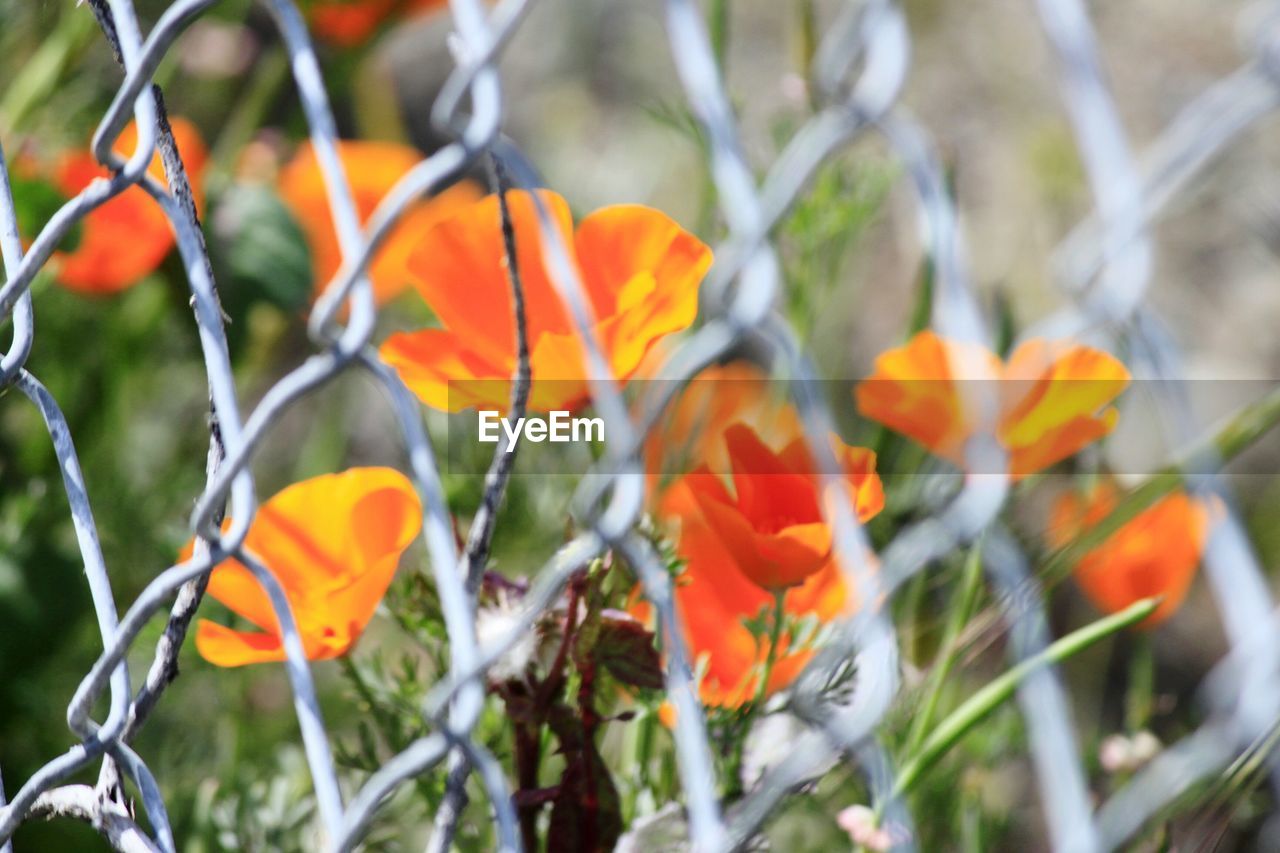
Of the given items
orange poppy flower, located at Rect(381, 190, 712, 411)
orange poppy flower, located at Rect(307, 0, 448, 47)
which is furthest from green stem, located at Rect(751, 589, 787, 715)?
orange poppy flower, located at Rect(307, 0, 448, 47)

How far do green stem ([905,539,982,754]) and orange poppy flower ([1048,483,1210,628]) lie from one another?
8 centimetres

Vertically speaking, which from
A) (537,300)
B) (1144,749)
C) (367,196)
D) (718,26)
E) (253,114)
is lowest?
(1144,749)

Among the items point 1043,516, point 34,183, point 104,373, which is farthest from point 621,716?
point 1043,516

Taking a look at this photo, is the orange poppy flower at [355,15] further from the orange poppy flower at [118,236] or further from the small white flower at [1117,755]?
the small white flower at [1117,755]

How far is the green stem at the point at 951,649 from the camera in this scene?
0.54 meters

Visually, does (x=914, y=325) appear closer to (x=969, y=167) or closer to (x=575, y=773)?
(x=575, y=773)

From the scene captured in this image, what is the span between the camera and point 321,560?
48 cm

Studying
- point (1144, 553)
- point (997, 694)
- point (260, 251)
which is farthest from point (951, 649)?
point (260, 251)

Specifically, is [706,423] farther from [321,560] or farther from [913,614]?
[321,560]

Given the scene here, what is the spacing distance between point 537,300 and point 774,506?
0.39 feet

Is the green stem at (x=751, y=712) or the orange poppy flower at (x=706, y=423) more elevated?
the orange poppy flower at (x=706, y=423)

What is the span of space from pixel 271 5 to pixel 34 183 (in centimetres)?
49

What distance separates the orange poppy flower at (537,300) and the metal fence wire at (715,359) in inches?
1.6

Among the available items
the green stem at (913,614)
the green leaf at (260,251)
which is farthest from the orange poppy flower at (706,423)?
the green leaf at (260,251)
